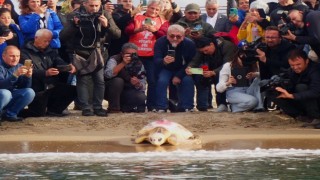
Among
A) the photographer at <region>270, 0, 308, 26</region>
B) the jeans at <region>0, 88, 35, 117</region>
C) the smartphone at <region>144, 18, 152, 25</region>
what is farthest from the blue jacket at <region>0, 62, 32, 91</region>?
the photographer at <region>270, 0, 308, 26</region>

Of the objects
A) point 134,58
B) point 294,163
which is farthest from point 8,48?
point 294,163

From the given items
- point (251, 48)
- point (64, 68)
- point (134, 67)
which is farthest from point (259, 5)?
point (64, 68)

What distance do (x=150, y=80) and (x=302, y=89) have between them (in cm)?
313

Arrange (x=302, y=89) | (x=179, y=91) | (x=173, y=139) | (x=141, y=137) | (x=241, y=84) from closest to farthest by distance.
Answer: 1. (x=173, y=139)
2. (x=141, y=137)
3. (x=302, y=89)
4. (x=241, y=84)
5. (x=179, y=91)

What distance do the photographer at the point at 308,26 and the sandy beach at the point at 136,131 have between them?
1.41 m

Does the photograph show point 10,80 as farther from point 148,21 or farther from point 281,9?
point 281,9

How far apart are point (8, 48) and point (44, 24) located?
1181mm

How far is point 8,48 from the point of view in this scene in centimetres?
1412

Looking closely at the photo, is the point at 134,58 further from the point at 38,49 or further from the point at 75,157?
the point at 75,157

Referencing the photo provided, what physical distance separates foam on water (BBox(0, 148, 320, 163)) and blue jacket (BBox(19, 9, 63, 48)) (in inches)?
151

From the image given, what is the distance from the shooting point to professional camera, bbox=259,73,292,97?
14.3 m

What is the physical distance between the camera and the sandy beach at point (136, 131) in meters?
12.5

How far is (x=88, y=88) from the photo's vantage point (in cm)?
1507

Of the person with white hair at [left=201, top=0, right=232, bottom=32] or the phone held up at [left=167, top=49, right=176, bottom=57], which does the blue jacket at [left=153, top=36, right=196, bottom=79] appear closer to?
the phone held up at [left=167, top=49, right=176, bottom=57]
